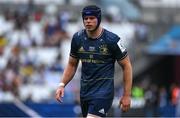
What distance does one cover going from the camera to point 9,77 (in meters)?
22.6

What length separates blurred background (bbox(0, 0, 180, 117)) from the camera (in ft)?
74.1

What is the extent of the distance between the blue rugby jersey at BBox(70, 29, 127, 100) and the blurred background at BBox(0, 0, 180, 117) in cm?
799

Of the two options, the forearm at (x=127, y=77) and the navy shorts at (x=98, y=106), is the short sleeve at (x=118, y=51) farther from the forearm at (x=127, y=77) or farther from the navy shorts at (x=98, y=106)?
the navy shorts at (x=98, y=106)

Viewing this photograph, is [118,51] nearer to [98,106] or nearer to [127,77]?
[127,77]

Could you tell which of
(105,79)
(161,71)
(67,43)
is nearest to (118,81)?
(67,43)

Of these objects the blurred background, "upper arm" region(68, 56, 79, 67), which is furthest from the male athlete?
the blurred background

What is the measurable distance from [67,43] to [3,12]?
2758 mm

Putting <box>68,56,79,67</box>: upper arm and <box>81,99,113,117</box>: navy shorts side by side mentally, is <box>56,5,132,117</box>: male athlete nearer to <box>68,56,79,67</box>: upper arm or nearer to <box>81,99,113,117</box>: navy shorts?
<box>81,99,113,117</box>: navy shorts

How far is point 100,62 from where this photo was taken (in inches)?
400

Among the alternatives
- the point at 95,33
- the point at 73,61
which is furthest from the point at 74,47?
the point at 95,33

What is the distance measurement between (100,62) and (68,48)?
1509cm

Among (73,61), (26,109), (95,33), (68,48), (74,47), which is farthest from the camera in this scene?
(68,48)

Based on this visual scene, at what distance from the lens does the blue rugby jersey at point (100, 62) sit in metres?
10.1

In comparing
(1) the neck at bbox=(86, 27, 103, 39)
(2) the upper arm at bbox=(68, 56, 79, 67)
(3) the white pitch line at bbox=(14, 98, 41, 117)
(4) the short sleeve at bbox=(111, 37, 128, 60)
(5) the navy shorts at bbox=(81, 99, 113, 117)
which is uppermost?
(1) the neck at bbox=(86, 27, 103, 39)
